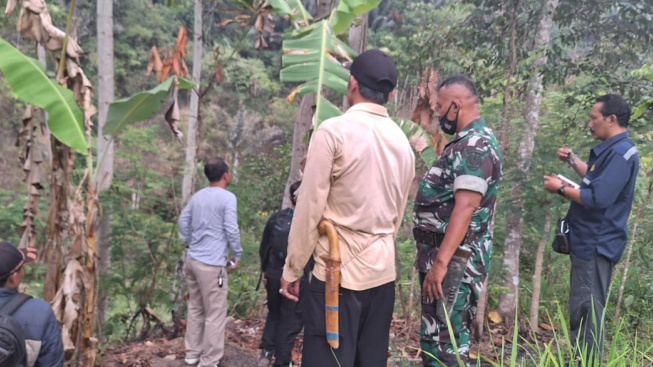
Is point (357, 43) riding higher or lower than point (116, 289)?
higher

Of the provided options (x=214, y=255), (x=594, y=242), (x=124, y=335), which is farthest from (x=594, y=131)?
(x=124, y=335)

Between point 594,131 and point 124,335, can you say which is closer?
point 594,131

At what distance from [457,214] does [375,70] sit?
0.82 m

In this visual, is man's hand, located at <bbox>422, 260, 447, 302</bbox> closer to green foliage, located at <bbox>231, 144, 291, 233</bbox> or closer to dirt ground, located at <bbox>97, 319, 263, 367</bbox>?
dirt ground, located at <bbox>97, 319, 263, 367</bbox>

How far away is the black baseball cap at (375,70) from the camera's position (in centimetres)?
227

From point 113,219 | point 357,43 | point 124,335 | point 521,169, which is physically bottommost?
point 124,335

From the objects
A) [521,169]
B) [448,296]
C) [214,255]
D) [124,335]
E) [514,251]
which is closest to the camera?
[448,296]

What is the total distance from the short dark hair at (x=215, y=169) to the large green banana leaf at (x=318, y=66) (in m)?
0.92

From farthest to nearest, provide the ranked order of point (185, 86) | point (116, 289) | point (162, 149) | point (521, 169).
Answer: point (162, 149)
point (116, 289)
point (521, 169)
point (185, 86)

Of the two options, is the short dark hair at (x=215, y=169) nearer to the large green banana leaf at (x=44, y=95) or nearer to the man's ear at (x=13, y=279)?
the large green banana leaf at (x=44, y=95)

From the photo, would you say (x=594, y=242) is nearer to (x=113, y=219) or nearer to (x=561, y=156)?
(x=561, y=156)

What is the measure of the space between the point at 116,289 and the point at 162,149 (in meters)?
17.3

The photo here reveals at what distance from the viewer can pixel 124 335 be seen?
657 cm

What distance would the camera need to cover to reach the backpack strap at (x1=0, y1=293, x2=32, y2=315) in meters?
2.51
